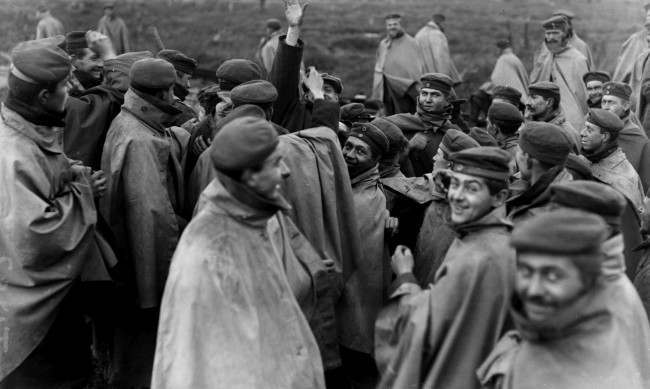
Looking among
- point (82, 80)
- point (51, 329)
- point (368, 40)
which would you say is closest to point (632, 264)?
point (51, 329)

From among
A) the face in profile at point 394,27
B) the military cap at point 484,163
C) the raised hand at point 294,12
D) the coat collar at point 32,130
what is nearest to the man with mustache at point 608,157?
the raised hand at point 294,12

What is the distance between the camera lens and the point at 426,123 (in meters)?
7.61

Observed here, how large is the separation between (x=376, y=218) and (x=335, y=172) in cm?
46

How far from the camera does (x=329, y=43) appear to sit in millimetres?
18375

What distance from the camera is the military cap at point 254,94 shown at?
5379 mm

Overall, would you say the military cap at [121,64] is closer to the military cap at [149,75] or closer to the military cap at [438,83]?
the military cap at [149,75]

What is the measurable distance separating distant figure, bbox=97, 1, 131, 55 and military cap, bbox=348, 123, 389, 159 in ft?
43.6

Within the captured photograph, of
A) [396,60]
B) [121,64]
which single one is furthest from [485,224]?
[396,60]

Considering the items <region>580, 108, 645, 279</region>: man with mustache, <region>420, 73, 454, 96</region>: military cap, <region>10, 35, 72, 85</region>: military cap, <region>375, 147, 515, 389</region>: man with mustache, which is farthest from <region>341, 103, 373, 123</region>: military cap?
<region>375, 147, 515, 389</region>: man with mustache

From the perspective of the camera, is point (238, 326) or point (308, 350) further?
point (308, 350)

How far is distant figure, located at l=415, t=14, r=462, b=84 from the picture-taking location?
48.2 ft

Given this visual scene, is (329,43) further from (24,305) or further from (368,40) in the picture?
(24,305)

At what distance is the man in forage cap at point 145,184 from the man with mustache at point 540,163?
2.15 m

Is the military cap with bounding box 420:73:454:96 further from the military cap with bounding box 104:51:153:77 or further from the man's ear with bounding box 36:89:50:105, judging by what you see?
the man's ear with bounding box 36:89:50:105
